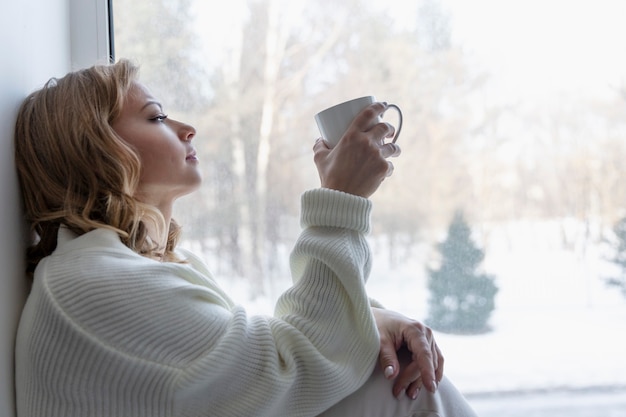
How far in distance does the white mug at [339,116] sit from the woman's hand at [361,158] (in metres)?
0.01

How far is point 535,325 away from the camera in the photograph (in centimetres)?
158

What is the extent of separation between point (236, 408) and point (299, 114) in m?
0.83

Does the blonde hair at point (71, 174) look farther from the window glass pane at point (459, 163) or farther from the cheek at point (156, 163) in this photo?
the window glass pane at point (459, 163)

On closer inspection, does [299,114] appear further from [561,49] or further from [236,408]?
[236,408]

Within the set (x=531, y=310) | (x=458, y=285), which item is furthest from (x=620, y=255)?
(x=458, y=285)

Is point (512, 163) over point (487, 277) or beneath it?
over

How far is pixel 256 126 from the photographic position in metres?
1.53

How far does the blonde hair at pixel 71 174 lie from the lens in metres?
0.92

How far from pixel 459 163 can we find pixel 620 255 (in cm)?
41

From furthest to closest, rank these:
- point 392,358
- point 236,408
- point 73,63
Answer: point 73,63, point 392,358, point 236,408

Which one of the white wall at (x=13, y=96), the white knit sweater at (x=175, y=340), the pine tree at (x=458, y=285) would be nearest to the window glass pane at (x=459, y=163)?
the pine tree at (x=458, y=285)

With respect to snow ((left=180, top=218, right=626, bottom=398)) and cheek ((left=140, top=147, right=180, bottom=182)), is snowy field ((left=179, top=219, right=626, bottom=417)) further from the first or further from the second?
cheek ((left=140, top=147, right=180, bottom=182))

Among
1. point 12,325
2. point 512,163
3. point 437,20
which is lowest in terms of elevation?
point 12,325

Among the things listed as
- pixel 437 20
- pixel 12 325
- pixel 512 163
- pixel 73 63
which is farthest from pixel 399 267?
pixel 12 325
